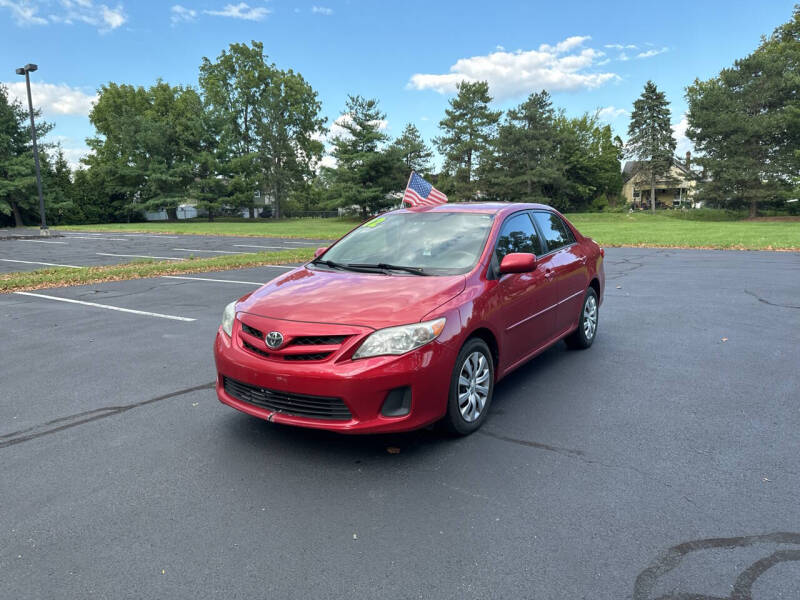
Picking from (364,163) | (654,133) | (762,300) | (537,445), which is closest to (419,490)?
(537,445)

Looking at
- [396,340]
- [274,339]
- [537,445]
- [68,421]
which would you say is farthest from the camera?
[68,421]

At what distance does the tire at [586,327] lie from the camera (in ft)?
19.2

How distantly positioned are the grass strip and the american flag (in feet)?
11.6

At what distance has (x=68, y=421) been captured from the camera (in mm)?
4090

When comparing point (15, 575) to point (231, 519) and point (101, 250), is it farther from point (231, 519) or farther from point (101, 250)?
point (101, 250)

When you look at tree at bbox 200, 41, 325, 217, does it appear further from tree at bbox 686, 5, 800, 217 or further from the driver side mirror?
the driver side mirror

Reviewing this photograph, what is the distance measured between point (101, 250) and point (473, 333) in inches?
778

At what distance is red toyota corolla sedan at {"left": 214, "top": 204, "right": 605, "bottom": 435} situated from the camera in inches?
130

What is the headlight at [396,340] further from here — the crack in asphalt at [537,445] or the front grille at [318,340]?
the crack in asphalt at [537,445]

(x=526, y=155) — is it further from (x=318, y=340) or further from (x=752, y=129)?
(x=318, y=340)

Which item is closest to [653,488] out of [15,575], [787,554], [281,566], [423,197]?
[787,554]

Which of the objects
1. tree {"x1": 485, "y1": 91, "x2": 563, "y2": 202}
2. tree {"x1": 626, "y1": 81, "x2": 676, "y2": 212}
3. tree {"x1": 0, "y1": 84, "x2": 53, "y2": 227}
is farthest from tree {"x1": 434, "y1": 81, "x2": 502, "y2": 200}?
tree {"x1": 0, "y1": 84, "x2": 53, "y2": 227}

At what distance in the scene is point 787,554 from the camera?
2.48 metres

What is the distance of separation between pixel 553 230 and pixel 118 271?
409 inches
